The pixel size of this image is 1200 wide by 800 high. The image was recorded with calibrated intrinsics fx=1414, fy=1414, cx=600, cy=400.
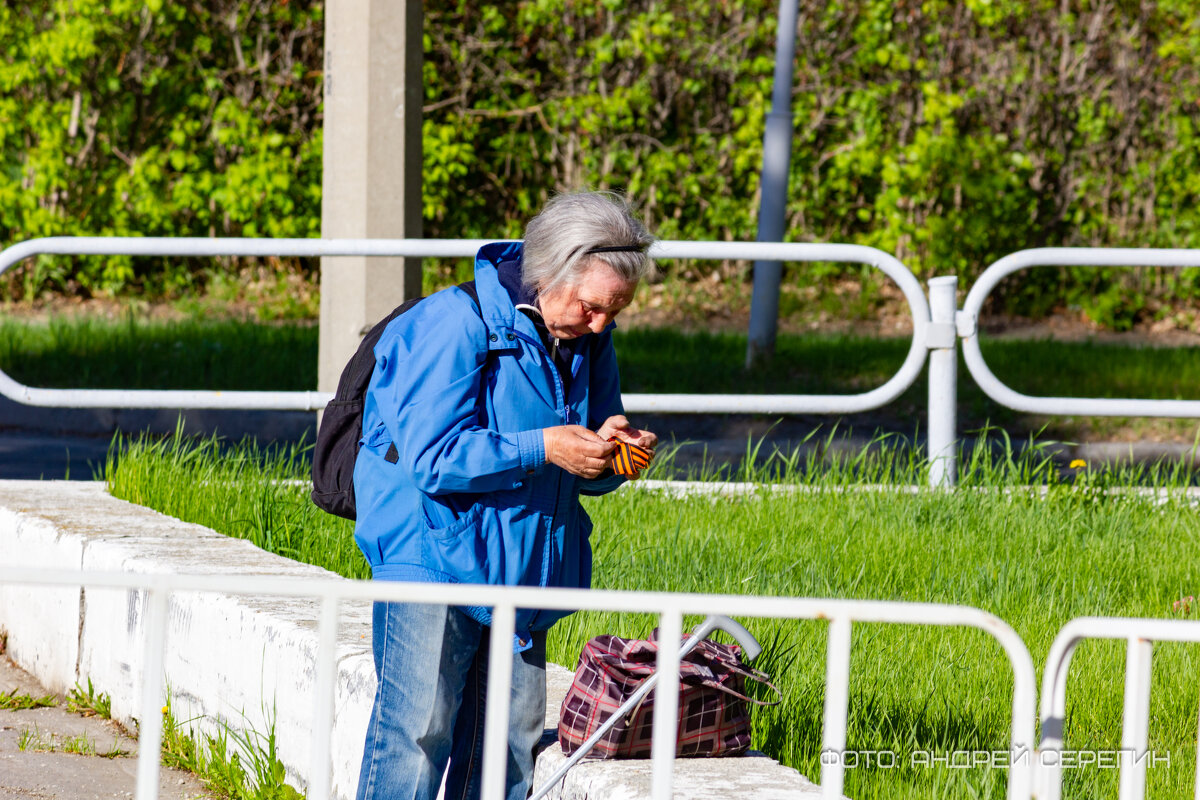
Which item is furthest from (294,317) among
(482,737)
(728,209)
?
(482,737)

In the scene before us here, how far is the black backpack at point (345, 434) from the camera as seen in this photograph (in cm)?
253

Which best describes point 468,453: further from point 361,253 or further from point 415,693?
point 361,253

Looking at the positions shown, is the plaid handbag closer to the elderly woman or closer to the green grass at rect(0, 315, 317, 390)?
the elderly woman

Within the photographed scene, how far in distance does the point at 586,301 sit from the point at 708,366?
6.13 meters

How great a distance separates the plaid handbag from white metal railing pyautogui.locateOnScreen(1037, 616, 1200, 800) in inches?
34.7

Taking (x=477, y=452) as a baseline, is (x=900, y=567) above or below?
below

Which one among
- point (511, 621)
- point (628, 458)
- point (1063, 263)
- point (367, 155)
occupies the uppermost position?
point (367, 155)

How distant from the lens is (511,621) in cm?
179

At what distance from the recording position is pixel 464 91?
11398 millimetres

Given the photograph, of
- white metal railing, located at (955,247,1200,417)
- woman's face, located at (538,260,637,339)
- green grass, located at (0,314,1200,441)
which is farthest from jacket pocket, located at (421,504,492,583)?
green grass, located at (0,314,1200,441)

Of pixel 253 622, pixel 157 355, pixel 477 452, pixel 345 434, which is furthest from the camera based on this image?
pixel 157 355

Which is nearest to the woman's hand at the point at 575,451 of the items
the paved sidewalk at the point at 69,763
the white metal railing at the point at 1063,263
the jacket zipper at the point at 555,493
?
the jacket zipper at the point at 555,493

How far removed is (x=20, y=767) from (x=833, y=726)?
92.2 inches

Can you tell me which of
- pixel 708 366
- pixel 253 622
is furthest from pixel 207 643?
pixel 708 366
